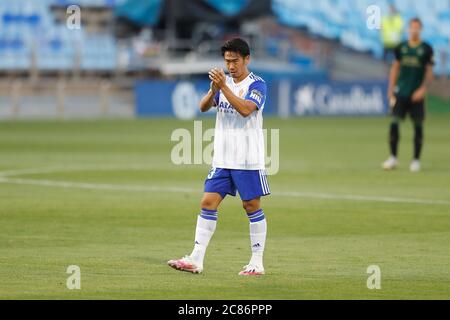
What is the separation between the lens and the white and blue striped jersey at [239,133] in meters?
10.6

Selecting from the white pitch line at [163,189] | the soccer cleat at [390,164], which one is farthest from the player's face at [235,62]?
the soccer cleat at [390,164]

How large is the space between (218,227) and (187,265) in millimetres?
3667

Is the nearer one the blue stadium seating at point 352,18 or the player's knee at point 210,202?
the player's knee at point 210,202

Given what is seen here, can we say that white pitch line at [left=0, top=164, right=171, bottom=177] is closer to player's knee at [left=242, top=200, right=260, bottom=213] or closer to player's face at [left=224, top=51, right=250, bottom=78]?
player's knee at [left=242, top=200, right=260, bottom=213]

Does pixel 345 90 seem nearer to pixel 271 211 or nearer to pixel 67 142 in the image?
pixel 67 142

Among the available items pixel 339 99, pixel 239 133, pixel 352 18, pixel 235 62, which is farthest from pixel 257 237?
pixel 352 18

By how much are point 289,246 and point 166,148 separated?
15467mm

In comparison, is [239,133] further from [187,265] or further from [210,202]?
[187,265]

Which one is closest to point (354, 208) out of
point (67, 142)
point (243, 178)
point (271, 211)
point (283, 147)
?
point (271, 211)

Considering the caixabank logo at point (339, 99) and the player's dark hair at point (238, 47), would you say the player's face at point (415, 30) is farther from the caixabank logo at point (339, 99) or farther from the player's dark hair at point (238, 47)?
the caixabank logo at point (339, 99)

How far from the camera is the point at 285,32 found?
47.5 meters

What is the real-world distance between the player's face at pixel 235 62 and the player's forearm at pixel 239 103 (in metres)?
0.27

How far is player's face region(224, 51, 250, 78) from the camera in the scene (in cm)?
1045

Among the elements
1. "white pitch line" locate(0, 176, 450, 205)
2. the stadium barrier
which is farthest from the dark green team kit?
the stadium barrier
